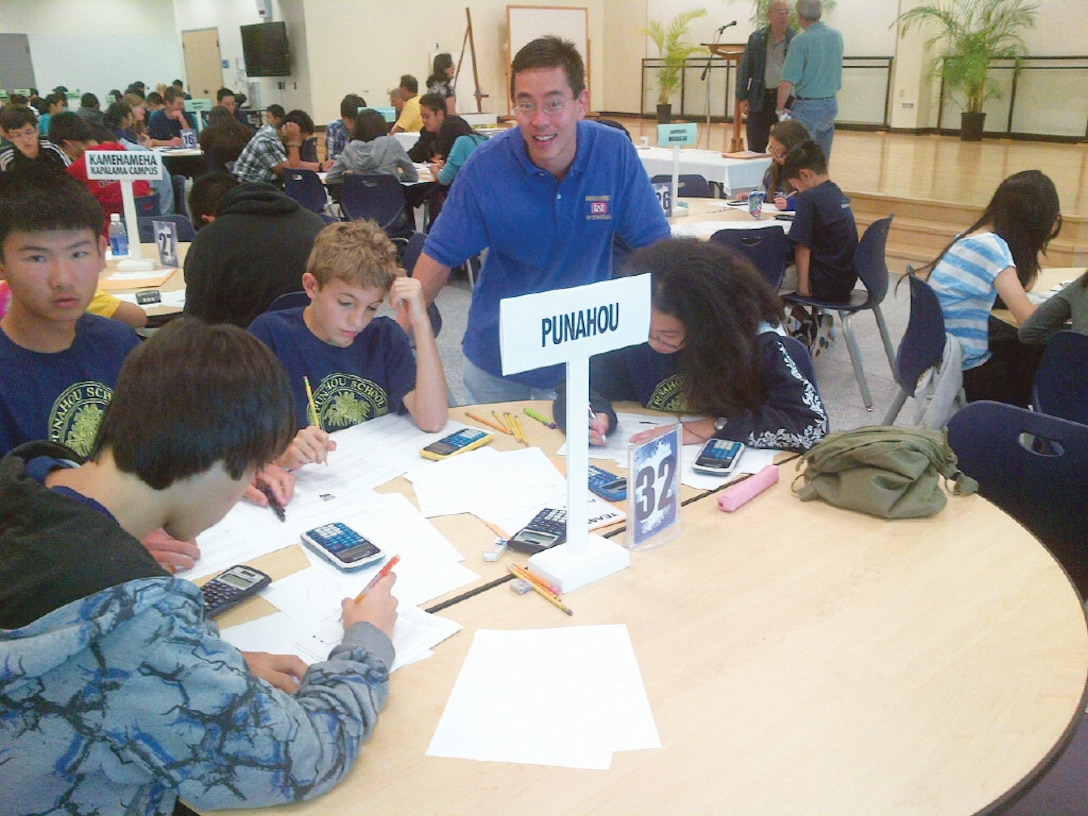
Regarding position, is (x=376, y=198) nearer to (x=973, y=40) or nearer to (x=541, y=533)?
(x=541, y=533)

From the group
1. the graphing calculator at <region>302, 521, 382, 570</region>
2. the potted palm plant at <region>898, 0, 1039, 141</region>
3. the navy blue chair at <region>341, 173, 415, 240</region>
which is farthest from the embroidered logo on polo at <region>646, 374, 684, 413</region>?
the potted palm plant at <region>898, 0, 1039, 141</region>

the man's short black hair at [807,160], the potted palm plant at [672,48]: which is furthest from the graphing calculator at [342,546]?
the potted palm plant at [672,48]

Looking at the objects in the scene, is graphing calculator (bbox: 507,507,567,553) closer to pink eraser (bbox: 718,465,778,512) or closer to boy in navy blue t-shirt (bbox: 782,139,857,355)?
pink eraser (bbox: 718,465,778,512)

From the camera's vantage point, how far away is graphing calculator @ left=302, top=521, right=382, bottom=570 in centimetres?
139

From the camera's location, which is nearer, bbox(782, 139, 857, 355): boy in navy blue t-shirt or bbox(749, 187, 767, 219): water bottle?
bbox(782, 139, 857, 355): boy in navy blue t-shirt

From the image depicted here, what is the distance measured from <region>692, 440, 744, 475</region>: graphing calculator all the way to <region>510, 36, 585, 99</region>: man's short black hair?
3.53 ft

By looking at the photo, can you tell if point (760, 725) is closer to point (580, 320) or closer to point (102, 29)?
point (580, 320)

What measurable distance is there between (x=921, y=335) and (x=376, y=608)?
2498mm

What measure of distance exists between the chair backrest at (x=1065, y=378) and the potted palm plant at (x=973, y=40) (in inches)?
338

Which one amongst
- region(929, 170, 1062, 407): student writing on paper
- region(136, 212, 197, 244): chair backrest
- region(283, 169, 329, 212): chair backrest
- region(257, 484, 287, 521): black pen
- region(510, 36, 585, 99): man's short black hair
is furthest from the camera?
region(283, 169, 329, 212): chair backrest

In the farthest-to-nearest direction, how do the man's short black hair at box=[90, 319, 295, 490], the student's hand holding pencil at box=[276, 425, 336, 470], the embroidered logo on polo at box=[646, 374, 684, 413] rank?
the embroidered logo on polo at box=[646, 374, 684, 413], the student's hand holding pencil at box=[276, 425, 336, 470], the man's short black hair at box=[90, 319, 295, 490]

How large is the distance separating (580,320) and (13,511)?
73 cm

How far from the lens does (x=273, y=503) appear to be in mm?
1610

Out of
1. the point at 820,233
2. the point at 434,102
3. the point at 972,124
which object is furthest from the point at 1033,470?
the point at 972,124
